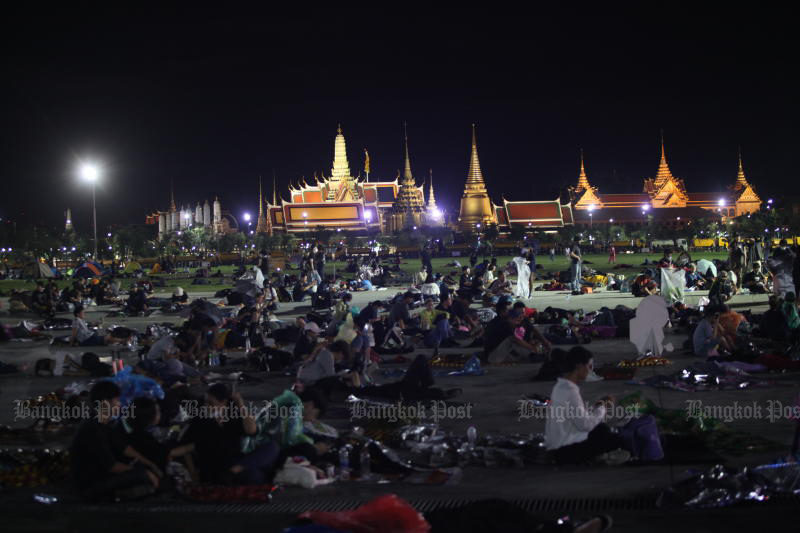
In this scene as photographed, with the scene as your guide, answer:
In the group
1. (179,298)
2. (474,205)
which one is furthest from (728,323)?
(474,205)

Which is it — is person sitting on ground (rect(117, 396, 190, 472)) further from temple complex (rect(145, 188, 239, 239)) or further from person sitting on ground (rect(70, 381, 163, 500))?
temple complex (rect(145, 188, 239, 239))

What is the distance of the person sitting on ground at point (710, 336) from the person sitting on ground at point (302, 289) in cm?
1498

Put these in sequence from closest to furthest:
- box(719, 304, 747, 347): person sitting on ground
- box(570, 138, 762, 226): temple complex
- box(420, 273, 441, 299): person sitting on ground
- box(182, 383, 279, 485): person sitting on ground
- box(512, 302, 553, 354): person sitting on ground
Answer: box(182, 383, 279, 485): person sitting on ground, box(719, 304, 747, 347): person sitting on ground, box(512, 302, 553, 354): person sitting on ground, box(420, 273, 441, 299): person sitting on ground, box(570, 138, 762, 226): temple complex

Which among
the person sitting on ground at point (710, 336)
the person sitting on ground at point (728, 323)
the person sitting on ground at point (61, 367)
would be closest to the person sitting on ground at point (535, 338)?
the person sitting on ground at point (710, 336)

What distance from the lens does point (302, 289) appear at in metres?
26.9

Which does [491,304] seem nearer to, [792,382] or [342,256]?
[792,382]

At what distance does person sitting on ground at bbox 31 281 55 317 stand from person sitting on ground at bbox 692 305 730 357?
1586 centimetres

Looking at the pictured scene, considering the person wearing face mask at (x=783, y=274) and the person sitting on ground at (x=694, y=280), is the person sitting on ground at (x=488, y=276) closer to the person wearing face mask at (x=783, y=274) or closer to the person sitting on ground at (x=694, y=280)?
the person sitting on ground at (x=694, y=280)

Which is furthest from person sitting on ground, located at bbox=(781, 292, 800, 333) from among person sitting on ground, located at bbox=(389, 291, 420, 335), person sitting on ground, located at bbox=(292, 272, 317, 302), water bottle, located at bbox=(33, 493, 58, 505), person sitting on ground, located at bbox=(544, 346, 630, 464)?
person sitting on ground, located at bbox=(292, 272, 317, 302)

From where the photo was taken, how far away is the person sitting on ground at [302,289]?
26516mm

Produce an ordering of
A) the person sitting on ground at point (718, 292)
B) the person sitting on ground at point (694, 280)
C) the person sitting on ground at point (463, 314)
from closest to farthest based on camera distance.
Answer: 1. the person sitting on ground at point (463, 314)
2. the person sitting on ground at point (718, 292)
3. the person sitting on ground at point (694, 280)

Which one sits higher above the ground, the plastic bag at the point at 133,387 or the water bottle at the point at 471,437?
the plastic bag at the point at 133,387

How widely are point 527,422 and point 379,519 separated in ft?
12.2

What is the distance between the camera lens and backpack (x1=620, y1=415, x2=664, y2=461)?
7430mm
